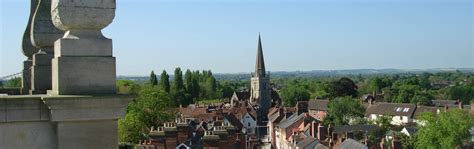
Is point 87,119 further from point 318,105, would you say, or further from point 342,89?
point 342,89

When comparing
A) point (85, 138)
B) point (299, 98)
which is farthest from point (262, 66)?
point (85, 138)

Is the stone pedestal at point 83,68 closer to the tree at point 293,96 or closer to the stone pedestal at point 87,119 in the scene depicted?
the stone pedestal at point 87,119

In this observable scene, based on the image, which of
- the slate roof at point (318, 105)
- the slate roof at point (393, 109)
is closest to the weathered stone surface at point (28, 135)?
the slate roof at point (393, 109)

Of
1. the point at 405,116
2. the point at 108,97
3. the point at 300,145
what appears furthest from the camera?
the point at 405,116

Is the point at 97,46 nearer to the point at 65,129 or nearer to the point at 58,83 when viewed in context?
the point at 58,83

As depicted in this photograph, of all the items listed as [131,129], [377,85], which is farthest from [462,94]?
[131,129]
